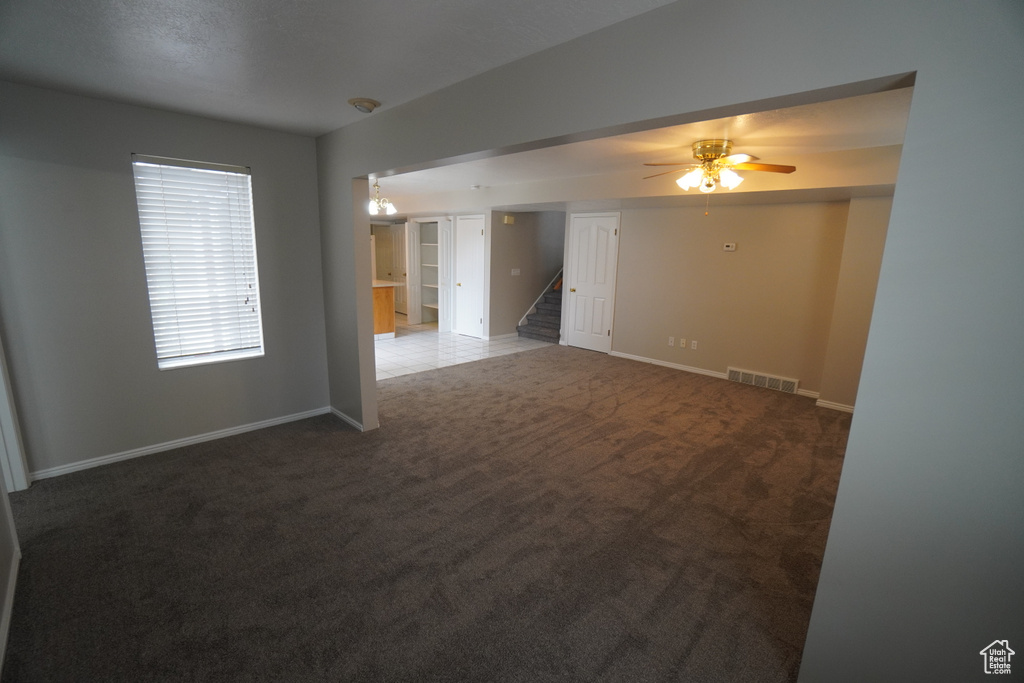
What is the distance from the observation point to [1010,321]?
1.09 m

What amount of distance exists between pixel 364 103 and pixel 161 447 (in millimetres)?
2994

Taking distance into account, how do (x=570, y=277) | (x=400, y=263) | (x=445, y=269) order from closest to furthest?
(x=570, y=277) → (x=445, y=269) → (x=400, y=263)

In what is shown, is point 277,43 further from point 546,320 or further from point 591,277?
point 546,320

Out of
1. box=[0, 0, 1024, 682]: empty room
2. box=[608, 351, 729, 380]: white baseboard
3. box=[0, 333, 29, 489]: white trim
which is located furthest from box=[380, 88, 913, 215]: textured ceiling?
box=[0, 333, 29, 489]: white trim

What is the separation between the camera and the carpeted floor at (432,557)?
171 centimetres

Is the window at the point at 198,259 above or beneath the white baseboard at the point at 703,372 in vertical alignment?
above

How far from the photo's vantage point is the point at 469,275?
795cm

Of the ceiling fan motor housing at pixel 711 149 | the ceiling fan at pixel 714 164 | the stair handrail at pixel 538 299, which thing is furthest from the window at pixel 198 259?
the stair handrail at pixel 538 299

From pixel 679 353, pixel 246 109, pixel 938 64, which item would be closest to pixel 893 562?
pixel 938 64

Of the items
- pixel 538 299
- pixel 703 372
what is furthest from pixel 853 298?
pixel 538 299

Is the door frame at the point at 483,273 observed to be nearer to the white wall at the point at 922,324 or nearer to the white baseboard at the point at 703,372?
the white baseboard at the point at 703,372

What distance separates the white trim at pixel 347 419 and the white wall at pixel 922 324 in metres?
3.29

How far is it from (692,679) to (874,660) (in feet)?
1.98

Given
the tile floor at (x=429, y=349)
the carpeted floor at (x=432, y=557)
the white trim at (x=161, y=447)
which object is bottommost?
the carpeted floor at (x=432, y=557)
